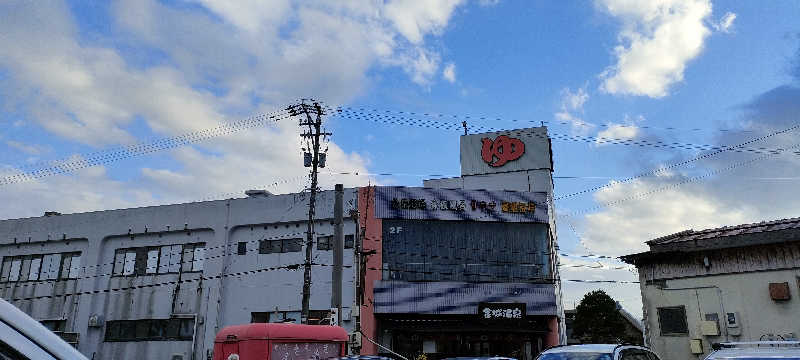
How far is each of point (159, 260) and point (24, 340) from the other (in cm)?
3753

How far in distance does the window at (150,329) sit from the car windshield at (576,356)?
2841cm

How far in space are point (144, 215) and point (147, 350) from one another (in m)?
8.98

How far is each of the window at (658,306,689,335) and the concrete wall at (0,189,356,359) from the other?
54.6ft

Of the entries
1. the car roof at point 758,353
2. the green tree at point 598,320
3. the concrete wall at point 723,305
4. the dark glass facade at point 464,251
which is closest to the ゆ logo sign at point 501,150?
the dark glass facade at point 464,251

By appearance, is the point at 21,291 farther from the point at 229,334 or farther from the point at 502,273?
the point at 502,273

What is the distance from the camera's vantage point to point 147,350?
111 ft

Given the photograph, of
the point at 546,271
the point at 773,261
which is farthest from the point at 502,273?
the point at 773,261

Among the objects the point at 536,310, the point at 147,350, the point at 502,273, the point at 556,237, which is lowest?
the point at 147,350

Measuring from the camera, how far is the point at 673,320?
60.0ft

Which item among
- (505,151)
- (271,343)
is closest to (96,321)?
(271,343)

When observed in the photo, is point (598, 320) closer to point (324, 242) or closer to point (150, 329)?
point (324, 242)

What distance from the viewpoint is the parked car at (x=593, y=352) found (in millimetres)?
9484

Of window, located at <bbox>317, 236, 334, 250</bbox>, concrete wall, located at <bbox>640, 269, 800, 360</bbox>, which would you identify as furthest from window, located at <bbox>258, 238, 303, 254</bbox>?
concrete wall, located at <bbox>640, 269, 800, 360</bbox>

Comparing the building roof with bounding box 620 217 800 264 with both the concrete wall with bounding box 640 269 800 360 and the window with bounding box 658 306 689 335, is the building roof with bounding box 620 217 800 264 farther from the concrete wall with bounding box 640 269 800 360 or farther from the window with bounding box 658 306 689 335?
the window with bounding box 658 306 689 335
